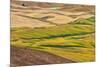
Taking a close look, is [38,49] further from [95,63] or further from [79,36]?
[95,63]

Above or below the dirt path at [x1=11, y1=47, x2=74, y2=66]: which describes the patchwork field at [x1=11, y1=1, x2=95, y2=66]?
above

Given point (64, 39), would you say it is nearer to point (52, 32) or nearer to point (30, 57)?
point (52, 32)

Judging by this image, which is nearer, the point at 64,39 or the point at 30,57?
the point at 30,57

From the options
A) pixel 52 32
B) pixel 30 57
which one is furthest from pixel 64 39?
pixel 30 57

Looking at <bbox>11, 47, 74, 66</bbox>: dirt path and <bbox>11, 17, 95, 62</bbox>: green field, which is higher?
<bbox>11, 17, 95, 62</bbox>: green field

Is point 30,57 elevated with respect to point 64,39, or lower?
lower

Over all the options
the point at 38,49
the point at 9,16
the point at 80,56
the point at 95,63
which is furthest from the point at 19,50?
the point at 95,63
